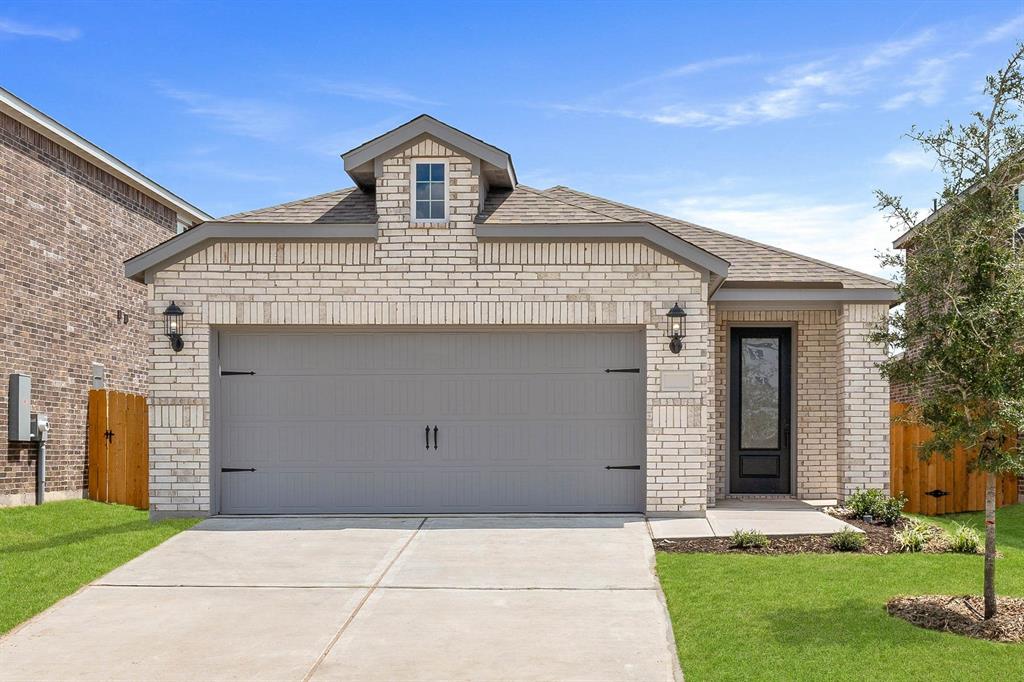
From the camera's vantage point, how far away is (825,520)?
12.2 meters

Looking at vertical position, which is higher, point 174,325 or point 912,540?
point 174,325

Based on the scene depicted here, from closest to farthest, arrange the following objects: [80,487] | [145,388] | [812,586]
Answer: [812,586] → [80,487] → [145,388]

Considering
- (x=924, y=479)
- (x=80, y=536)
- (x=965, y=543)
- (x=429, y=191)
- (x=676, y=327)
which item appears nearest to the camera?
(x=965, y=543)

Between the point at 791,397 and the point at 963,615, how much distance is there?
7203mm

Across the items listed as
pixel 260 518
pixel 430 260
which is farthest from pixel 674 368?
pixel 260 518

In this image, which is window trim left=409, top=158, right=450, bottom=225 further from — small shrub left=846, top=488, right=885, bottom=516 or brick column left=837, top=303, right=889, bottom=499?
small shrub left=846, top=488, right=885, bottom=516

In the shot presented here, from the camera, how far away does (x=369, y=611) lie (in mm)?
8531

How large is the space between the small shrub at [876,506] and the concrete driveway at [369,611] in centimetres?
300

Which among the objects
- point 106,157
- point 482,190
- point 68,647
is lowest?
Answer: point 68,647

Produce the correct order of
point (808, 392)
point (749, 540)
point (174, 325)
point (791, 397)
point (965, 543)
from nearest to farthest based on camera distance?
point (965, 543) → point (749, 540) → point (174, 325) → point (808, 392) → point (791, 397)

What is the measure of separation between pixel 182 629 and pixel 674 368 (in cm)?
683

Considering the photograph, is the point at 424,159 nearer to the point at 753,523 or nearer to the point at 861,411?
the point at 753,523

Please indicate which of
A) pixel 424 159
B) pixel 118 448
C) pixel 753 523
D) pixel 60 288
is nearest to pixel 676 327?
pixel 753 523

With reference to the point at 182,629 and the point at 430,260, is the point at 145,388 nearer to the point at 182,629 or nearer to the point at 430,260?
the point at 430,260
